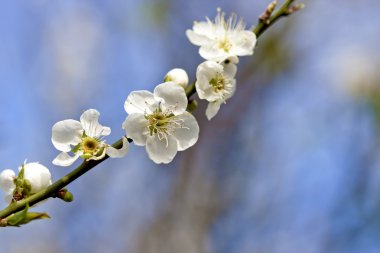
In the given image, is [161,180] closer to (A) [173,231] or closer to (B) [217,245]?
(A) [173,231]

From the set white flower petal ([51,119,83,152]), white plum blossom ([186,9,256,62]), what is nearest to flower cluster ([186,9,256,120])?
white plum blossom ([186,9,256,62])

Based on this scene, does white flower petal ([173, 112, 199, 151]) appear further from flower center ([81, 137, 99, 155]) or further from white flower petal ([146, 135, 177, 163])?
flower center ([81, 137, 99, 155])

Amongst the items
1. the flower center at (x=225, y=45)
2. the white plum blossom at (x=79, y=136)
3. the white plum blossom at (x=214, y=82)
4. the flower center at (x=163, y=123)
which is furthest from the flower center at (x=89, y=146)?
the flower center at (x=225, y=45)

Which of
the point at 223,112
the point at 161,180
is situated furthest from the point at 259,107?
the point at 161,180

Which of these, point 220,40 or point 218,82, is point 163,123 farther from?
point 220,40

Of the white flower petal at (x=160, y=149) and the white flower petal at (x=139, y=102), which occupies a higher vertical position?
the white flower petal at (x=139, y=102)

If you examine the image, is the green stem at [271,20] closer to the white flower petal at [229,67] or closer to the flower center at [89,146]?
the white flower petal at [229,67]

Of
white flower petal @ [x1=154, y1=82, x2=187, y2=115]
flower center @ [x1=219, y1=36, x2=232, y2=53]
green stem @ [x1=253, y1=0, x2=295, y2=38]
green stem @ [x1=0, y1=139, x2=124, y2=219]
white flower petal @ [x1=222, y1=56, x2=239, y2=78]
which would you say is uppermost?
flower center @ [x1=219, y1=36, x2=232, y2=53]
